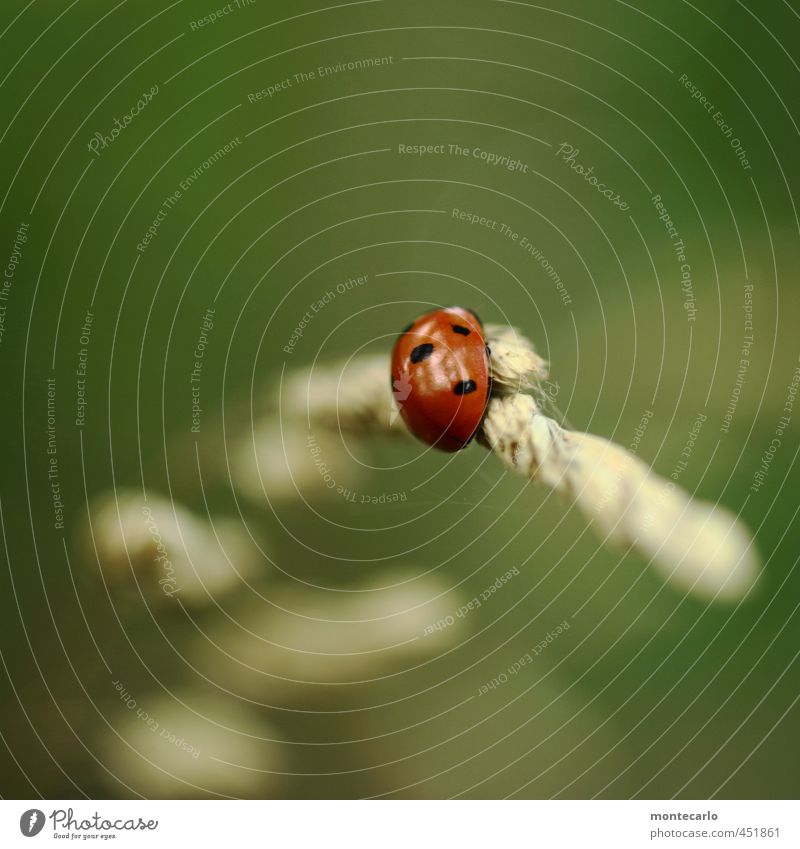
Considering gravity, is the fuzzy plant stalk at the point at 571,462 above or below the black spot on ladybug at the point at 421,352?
below

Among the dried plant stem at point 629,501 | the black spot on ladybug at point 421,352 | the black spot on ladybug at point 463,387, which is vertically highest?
the black spot on ladybug at point 421,352

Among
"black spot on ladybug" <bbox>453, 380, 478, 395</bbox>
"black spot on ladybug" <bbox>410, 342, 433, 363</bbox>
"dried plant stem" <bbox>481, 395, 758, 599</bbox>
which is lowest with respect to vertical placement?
"dried plant stem" <bbox>481, 395, 758, 599</bbox>

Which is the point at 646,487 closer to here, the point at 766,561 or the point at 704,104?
the point at 766,561

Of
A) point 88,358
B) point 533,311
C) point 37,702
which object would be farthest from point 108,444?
point 533,311

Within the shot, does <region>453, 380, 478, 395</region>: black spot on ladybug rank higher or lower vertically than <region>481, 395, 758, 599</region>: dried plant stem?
higher
